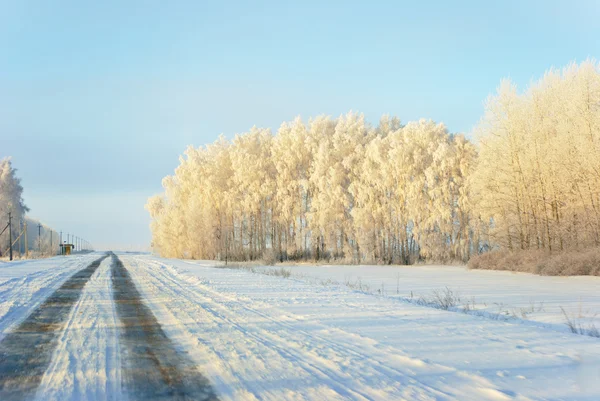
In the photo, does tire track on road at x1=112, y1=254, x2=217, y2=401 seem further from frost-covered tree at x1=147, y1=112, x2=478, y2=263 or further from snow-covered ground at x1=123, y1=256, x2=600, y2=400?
frost-covered tree at x1=147, y1=112, x2=478, y2=263

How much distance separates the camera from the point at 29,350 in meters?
6.82

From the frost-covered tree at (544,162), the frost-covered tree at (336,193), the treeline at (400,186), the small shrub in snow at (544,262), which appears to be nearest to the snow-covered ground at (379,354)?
the small shrub in snow at (544,262)

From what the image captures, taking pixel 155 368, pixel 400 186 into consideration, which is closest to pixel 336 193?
pixel 400 186

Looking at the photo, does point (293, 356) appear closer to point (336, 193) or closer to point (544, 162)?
point (544, 162)

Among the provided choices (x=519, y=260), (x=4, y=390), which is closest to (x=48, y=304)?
(x=4, y=390)

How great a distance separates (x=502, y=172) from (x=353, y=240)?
18.2 meters

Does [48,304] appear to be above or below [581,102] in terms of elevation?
below

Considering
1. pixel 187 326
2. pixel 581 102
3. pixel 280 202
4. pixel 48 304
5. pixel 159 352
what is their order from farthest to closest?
pixel 280 202 < pixel 581 102 < pixel 48 304 < pixel 187 326 < pixel 159 352

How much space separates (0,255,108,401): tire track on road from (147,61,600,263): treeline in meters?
24.5

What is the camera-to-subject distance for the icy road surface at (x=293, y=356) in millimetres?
4809

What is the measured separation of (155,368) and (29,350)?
2.52 meters

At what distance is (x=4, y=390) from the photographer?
4.89 metres

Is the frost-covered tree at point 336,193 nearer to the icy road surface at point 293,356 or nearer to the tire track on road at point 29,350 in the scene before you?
the icy road surface at point 293,356

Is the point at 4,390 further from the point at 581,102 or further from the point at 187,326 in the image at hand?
the point at 581,102
